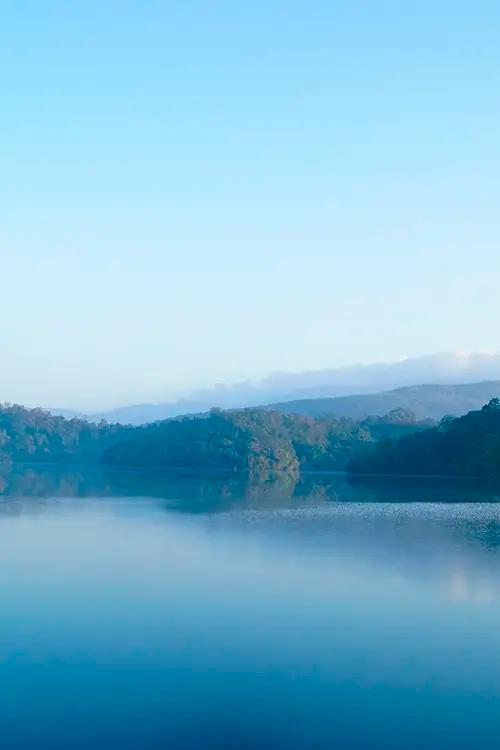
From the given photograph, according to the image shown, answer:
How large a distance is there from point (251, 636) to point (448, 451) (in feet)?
147

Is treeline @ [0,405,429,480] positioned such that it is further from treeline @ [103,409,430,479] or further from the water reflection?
the water reflection

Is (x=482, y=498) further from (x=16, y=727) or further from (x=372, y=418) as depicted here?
(x=372, y=418)

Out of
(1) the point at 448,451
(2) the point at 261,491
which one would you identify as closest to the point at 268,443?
(1) the point at 448,451

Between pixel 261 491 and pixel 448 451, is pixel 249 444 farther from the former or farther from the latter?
pixel 261 491

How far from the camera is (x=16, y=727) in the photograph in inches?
349

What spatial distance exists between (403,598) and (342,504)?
19101 mm

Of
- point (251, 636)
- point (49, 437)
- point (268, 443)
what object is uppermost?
point (49, 437)

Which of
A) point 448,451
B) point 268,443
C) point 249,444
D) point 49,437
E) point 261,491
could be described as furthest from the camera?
point 49,437

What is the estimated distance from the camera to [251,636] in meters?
12.4

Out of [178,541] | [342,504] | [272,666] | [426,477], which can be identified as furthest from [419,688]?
[426,477]

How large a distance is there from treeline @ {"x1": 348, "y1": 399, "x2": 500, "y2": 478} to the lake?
25848 millimetres

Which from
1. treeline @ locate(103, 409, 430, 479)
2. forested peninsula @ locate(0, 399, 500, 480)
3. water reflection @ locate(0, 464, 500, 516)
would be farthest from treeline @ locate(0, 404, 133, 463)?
water reflection @ locate(0, 464, 500, 516)

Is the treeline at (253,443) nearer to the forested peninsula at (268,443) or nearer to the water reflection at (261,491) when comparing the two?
the forested peninsula at (268,443)

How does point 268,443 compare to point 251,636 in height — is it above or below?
above
